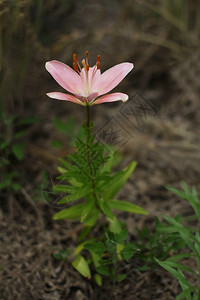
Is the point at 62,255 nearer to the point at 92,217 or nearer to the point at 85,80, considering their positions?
the point at 92,217

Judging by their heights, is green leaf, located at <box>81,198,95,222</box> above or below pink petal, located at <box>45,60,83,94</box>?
below

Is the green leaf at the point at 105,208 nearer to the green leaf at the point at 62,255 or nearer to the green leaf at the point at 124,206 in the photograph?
the green leaf at the point at 124,206

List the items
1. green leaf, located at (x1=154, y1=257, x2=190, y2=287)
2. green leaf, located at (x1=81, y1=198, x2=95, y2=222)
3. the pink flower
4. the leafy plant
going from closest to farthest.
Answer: the pink flower, green leaf, located at (x1=154, y1=257, x2=190, y2=287), green leaf, located at (x1=81, y1=198, x2=95, y2=222), the leafy plant

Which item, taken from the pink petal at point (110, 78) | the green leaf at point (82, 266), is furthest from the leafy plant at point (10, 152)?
the pink petal at point (110, 78)

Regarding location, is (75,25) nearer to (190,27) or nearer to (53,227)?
(190,27)

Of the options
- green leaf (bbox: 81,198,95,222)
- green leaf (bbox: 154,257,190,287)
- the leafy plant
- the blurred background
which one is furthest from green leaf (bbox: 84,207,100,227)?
the leafy plant

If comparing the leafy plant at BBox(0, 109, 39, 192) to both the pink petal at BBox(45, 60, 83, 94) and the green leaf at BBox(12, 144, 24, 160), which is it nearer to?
the green leaf at BBox(12, 144, 24, 160)
